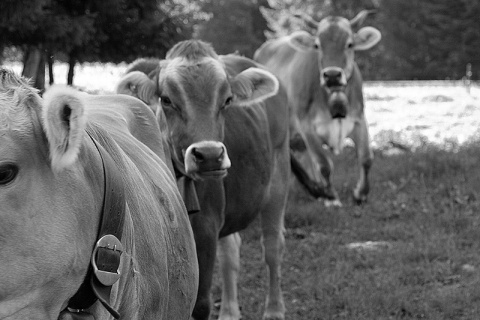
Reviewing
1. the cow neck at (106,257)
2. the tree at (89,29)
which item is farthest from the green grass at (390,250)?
the cow neck at (106,257)

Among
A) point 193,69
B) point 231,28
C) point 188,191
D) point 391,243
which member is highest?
point 193,69

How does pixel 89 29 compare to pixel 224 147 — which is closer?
pixel 224 147

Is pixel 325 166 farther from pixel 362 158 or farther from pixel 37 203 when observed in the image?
pixel 37 203

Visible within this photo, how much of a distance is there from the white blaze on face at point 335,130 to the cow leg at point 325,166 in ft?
0.34

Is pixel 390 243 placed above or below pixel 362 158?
above

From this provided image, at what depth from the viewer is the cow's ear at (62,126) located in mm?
2088

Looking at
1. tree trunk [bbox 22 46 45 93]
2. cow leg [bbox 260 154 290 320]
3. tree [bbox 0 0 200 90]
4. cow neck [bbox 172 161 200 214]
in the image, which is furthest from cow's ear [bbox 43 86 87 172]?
tree trunk [bbox 22 46 45 93]

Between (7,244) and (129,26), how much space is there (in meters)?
6.91

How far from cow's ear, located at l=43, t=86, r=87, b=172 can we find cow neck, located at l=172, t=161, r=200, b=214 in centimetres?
263

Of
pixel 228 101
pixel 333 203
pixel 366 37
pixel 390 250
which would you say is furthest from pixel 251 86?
pixel 366 37

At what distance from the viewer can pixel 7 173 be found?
6.77 feet

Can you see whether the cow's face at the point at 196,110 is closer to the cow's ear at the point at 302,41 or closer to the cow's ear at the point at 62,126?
the cow's ear at the point at 62,126

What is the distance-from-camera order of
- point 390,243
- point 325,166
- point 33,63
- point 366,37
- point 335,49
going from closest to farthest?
1. point 390,243
2. point 33,63
3. point 325,166
4. point 335,49
5. point 366,37

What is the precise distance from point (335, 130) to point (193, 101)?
5944mm
